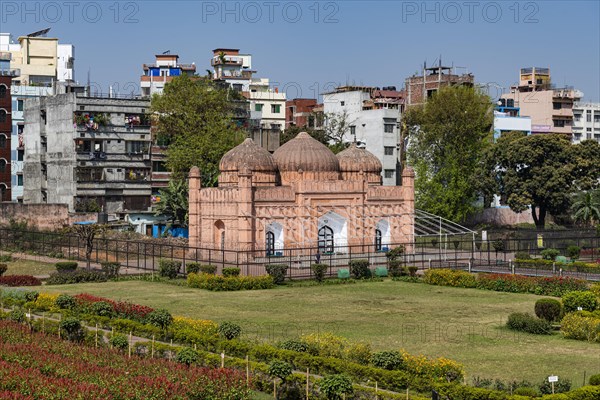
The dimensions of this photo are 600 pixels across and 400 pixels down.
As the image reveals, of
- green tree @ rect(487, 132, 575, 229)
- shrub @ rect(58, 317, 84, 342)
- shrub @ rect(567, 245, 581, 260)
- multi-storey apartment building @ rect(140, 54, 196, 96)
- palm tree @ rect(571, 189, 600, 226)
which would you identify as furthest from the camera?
multi-storey apartment building @ rect(140, 54, 196, 96)

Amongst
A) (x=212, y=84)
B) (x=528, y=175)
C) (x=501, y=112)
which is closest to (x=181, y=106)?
(x=212, y=84)

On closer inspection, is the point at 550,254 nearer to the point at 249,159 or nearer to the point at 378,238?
the point at 378,238

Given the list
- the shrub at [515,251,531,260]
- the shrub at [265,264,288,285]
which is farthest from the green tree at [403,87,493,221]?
the shrub at [265,264,288,285]

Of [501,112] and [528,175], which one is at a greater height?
[501,112]

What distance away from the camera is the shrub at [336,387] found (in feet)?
75.8

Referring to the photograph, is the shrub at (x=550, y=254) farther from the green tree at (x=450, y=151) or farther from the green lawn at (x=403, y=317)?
the green tree at (x=450, y=151)

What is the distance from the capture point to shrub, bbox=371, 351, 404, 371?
84.8 ft

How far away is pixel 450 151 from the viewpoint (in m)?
79.9

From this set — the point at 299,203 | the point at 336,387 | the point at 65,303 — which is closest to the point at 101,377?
the point at 336,387

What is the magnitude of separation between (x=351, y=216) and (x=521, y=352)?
96.4 ft

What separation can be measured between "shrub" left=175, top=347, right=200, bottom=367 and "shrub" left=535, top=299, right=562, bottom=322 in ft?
50.7

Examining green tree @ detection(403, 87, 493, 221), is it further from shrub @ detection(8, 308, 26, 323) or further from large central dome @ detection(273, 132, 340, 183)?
shrub @ detection(8, 308, 26, 323)

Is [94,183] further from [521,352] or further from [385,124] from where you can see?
[521,352]

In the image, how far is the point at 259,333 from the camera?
109 feet
